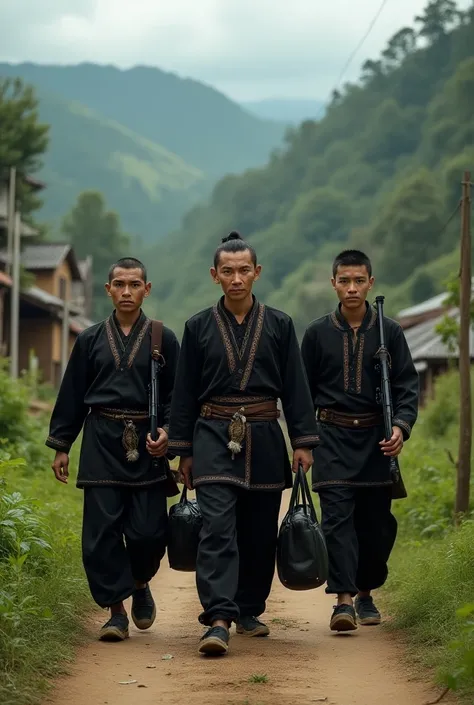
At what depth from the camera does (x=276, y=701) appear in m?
5.72

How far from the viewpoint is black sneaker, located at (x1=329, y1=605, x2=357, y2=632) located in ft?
25.1

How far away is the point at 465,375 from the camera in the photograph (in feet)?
40.3

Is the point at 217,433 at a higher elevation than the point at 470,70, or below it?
below

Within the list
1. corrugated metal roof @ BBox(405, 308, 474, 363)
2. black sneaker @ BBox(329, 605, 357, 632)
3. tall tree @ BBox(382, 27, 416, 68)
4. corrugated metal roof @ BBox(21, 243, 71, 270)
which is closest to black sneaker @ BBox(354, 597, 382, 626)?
black sneaker @ BBox(329, 605, 357, 632)

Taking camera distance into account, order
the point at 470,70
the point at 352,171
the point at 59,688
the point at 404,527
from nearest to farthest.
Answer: the point at 59,688, the point at 404,527, the point at 470,70, the point at 352,171

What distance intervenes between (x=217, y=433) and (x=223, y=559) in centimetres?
72

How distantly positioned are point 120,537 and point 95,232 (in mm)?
81794

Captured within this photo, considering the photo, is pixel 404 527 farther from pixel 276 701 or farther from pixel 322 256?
pixel 322 256

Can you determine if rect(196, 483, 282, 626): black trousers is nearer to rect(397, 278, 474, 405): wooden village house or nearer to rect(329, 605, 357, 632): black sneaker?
rect(329, 605, 357, 632): black sneaker

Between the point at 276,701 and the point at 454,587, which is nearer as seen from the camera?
the point at 276,701

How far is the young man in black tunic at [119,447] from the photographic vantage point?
752 centimetres

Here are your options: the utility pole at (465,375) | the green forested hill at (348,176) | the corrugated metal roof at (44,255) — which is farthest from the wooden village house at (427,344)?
the green forested hill at (348,176)

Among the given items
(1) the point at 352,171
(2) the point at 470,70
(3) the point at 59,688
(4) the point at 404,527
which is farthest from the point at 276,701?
(1) the point at 352,171

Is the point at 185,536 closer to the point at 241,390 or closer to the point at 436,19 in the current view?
the point at 241,390
